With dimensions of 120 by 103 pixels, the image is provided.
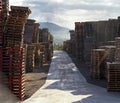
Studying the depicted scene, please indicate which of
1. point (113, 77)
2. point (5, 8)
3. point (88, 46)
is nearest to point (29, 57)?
point (88, 46)

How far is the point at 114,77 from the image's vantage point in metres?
18.7

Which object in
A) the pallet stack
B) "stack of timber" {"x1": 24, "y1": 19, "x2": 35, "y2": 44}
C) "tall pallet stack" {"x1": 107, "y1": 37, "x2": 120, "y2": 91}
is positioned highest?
the pallet stack

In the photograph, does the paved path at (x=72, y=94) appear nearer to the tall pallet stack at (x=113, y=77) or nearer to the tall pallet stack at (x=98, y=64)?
the tall pallet stack at (x=113, y=77)

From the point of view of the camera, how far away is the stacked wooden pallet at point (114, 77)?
18.5 m

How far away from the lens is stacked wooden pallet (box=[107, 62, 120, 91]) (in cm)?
1853

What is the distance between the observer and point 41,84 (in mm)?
21547

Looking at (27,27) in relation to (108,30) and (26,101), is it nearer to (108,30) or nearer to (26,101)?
(108,30)

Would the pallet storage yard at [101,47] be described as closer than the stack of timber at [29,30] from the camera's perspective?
Yes

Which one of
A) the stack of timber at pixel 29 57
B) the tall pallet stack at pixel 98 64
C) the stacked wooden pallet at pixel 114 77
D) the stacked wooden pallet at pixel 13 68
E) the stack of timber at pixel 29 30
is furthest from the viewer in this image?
the stack of timber at pixel 29 30

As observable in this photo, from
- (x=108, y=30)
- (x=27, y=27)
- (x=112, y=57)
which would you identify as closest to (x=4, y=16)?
(x=112, y=57)

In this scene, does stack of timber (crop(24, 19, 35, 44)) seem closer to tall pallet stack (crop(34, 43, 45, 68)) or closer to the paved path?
tall pallet stack (crop(34, 43, 45, 68))

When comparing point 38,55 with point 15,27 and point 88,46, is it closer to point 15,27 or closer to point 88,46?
point 88,46

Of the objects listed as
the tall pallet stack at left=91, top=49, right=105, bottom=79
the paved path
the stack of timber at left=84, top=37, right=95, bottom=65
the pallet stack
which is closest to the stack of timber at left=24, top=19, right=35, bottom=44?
the stack of timber at left=84, top=37, right=95, bottom=65

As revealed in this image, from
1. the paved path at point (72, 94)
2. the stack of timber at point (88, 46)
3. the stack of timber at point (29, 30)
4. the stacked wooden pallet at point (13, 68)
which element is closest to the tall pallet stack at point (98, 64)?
the paved path at point (72, 94)
